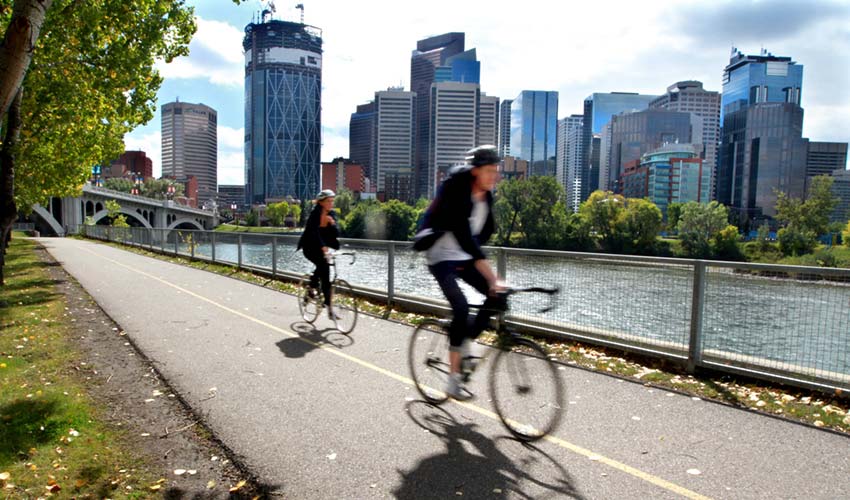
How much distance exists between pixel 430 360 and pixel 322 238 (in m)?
3.77

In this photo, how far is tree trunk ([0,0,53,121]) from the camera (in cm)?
412

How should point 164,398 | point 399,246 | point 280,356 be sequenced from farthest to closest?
point 399,246 → point 280,356 → point 164,398

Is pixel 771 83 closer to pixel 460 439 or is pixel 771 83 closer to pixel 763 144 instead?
pixel 763 144

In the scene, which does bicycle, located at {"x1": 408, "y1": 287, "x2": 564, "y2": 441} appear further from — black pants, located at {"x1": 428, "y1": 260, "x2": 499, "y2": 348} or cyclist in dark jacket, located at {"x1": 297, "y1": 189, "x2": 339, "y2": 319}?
cyclist in dark jacket, located at {"x1": 297, "y1": 189, "x2": 339, "y2": 319}

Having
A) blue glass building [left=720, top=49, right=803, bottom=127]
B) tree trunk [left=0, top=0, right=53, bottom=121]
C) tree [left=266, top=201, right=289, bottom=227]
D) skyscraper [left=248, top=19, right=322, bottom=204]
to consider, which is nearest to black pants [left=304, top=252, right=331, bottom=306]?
tree trunk [left=0, top=0, right=53, bottom=121]

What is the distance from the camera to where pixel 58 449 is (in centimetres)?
357

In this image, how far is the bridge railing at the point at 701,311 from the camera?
495cm

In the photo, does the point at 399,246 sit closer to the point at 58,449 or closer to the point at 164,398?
the point at 164,398

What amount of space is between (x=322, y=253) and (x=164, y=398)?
3365 mm

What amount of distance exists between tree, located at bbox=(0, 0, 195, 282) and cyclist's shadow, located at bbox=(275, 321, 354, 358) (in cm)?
874

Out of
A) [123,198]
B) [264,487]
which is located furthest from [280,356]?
[123,198]

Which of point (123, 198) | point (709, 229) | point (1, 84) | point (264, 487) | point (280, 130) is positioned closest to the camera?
point (264, 487)

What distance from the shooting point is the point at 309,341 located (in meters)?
7.09

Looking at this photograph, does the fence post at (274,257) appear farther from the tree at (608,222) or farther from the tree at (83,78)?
the tree at (608,222)
